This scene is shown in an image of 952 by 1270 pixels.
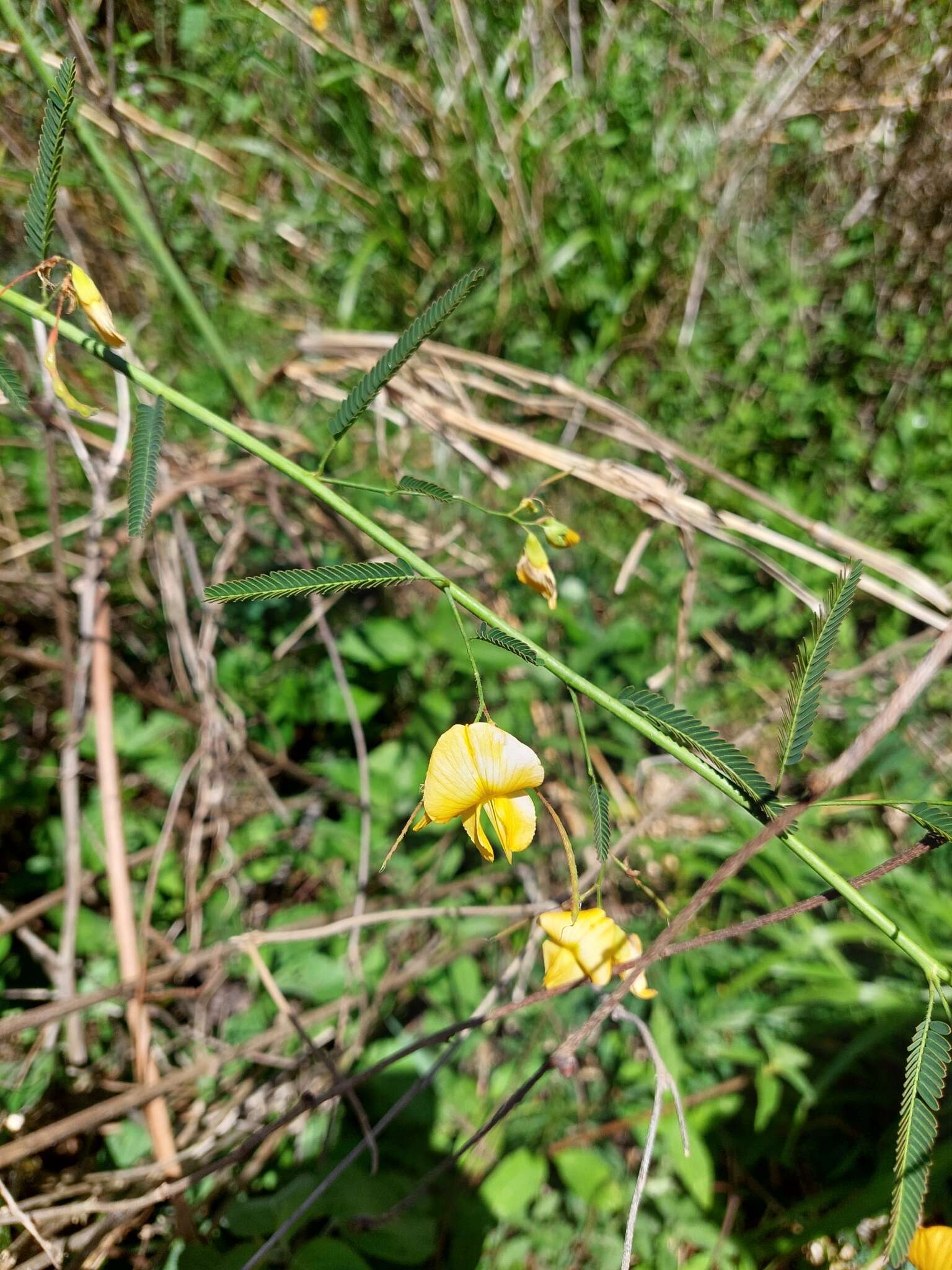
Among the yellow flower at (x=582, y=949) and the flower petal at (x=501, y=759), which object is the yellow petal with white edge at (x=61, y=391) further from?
the yellow flower at (x=582, y=949)

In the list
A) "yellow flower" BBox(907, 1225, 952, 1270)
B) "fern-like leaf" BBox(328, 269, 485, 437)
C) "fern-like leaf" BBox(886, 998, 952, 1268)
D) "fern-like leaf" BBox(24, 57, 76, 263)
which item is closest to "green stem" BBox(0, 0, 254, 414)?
"fern-like leaf" BBox(24, 57, 76, 263)

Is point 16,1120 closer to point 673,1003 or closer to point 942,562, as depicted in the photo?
point 673,1003

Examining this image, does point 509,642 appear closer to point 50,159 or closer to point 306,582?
point 306,582

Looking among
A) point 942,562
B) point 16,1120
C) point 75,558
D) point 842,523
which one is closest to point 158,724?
point 75,558

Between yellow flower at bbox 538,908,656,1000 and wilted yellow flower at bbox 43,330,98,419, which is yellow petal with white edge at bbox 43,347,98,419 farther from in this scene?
yellow flower at bbox 538,908,656,1000

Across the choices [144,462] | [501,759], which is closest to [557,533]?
[501,759]

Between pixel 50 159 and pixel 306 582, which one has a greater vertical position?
pixel 50 159

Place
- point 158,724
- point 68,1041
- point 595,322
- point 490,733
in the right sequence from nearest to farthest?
point 490,733, point 68,1041, point 158,724, point 595,322
